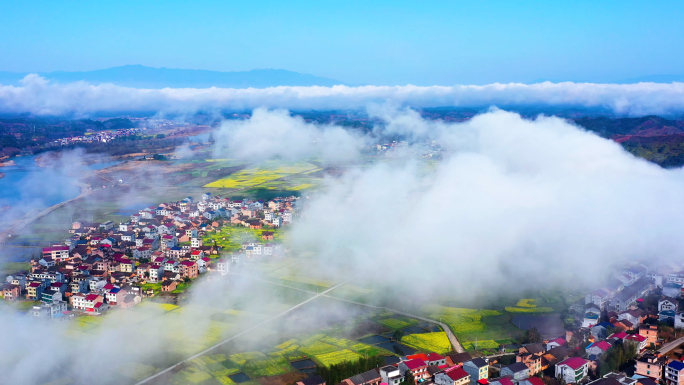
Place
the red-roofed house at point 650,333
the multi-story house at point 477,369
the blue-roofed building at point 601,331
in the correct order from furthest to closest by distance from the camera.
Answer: the blue-roofed building at point 601,331
the red-roofed house at point 650,333
the multi-story house at point 477,369

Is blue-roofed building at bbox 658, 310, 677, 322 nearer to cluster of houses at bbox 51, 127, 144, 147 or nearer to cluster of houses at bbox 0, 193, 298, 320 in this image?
cluster of houses at bbox 0, 193, 298, 320

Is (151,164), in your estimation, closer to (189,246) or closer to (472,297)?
(189,246)

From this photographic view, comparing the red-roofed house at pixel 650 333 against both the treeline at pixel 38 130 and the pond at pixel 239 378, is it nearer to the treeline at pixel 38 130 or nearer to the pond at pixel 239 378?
the pond at pixel 239 378

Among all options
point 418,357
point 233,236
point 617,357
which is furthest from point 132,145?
point 617,357

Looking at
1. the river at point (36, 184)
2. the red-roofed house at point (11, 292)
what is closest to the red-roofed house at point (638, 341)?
the red-roofed house at point (11, 292)

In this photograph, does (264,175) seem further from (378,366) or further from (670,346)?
(670,346)

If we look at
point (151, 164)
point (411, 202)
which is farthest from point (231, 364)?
point (151, 164)
